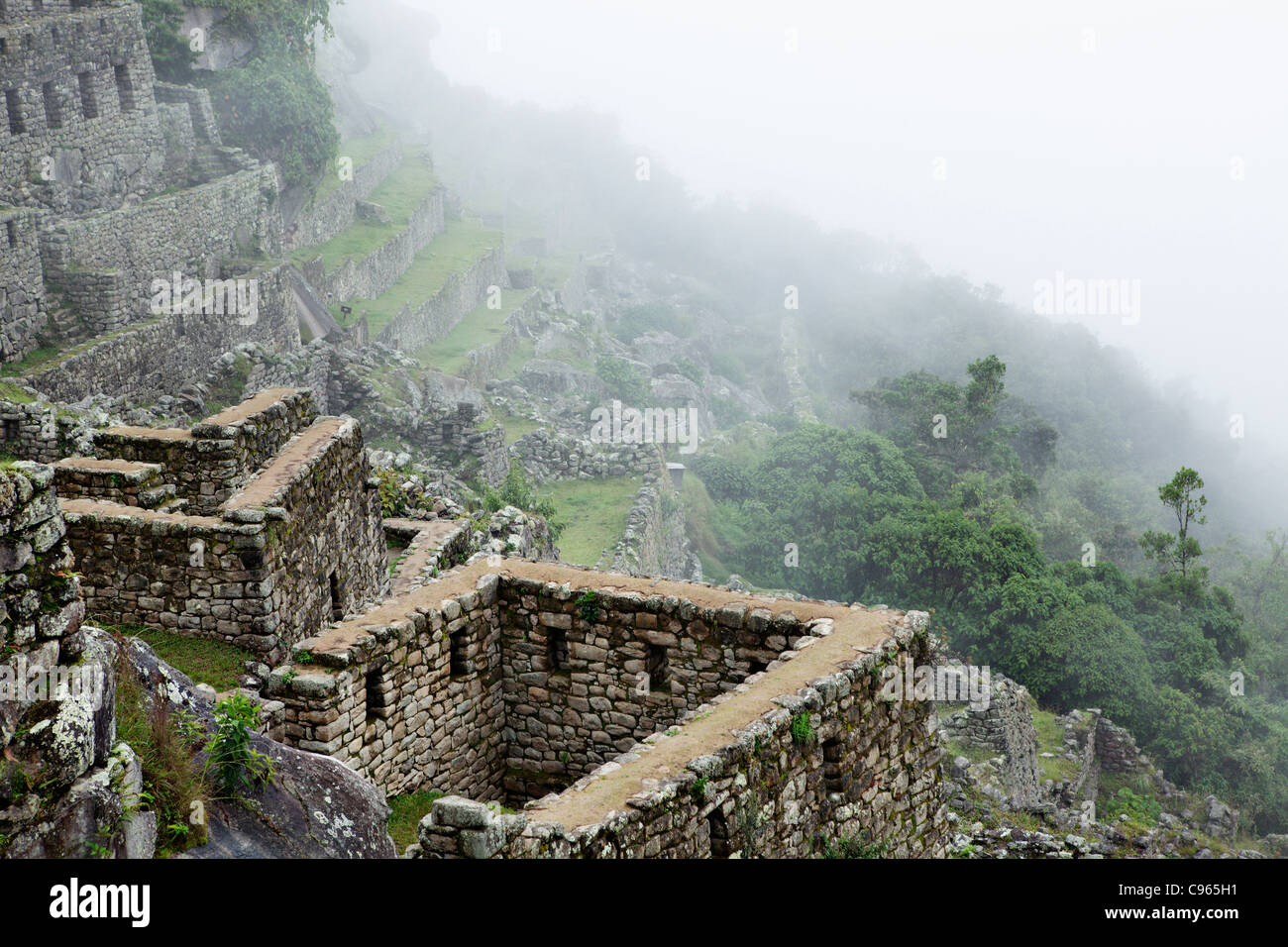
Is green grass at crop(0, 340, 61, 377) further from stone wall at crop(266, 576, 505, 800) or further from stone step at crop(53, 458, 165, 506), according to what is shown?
stone wall at crop(266, 576, 505, 800)

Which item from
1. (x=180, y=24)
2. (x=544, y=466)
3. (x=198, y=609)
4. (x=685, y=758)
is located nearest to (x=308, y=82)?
(x=180, y=24)

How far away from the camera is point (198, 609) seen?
10625mm

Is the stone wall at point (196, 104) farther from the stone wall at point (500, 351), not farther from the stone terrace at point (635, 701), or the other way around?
the stone terrace at point (635, 701)

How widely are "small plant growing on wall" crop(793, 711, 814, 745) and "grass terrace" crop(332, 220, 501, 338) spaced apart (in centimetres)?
3517

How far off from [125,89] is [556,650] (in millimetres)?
29097

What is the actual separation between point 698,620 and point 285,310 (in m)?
28.2

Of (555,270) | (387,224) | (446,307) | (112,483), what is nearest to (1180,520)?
(446,307)

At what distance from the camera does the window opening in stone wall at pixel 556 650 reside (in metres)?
9.48

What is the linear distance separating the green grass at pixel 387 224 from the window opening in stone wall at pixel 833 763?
35.8 metres

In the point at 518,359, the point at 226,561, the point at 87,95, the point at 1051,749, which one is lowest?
the point at 1051,749

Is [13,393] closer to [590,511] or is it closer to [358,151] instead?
[590,511]

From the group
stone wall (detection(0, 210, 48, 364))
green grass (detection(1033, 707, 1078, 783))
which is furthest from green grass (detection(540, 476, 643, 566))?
stone wall (detection(0, 210, 48, 364))

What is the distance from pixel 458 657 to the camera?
30.7 ft

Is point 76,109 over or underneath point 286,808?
over
